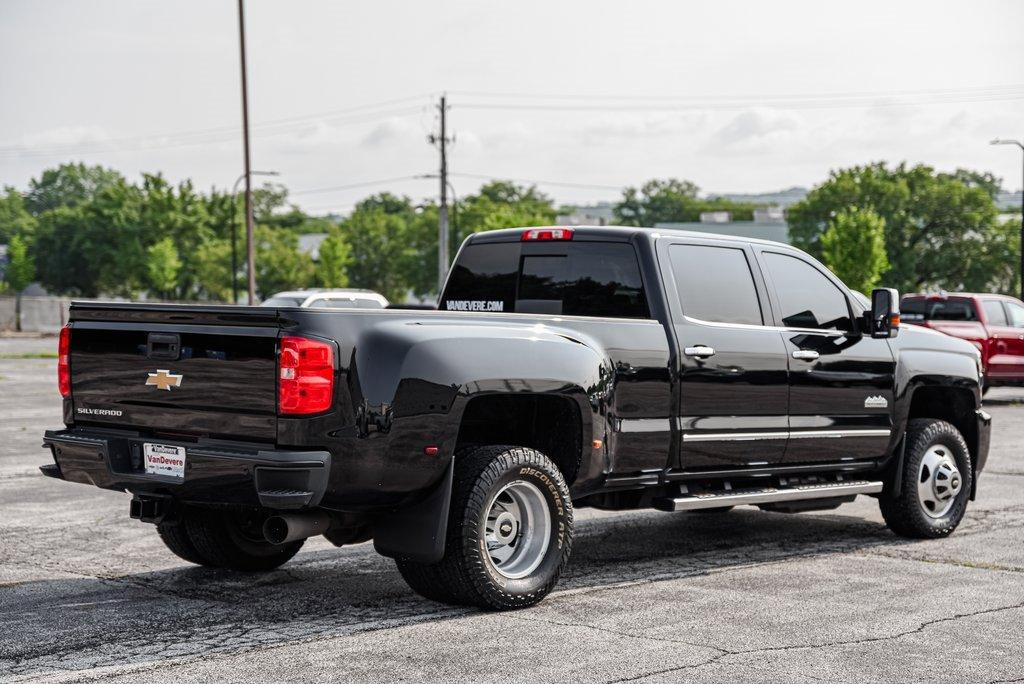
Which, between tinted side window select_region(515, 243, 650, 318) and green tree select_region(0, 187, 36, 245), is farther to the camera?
green tree select_region(0, 187, 36, 245)

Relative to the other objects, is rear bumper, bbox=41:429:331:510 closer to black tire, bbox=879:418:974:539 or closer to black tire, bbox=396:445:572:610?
black tire, bbox=396:445:572:610

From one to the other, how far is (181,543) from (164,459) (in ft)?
4.38

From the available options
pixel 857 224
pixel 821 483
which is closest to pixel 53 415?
pixel 821 483

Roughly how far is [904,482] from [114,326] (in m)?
5.20

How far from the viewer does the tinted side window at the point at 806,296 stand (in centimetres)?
821

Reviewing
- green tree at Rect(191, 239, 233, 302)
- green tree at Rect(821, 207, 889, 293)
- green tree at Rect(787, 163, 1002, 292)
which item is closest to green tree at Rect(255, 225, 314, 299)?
green tree at Rect(191, 239, 233, 302)

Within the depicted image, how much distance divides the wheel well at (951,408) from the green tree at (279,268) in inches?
3250

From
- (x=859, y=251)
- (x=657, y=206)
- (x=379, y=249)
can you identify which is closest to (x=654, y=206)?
(x=657, y=206)

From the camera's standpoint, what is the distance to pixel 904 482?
345 inches

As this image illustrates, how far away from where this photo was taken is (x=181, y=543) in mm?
7324

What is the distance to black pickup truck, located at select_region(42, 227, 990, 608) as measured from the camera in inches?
231

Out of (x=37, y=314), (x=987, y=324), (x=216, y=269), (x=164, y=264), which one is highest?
(x=164, y=264)

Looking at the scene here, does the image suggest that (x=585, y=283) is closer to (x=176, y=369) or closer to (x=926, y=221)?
(x=176, y=369)

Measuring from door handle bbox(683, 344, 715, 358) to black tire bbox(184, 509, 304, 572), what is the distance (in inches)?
93.4
